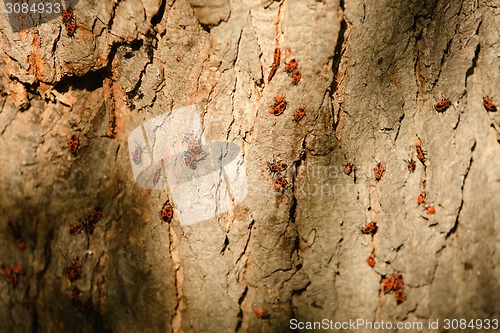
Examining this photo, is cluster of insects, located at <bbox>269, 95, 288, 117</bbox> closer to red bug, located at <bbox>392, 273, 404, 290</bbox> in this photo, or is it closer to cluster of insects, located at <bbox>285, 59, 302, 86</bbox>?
cluster of insects, located at <bbox>285, 59, 302, 86</bbox>

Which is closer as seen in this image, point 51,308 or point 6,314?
point 51,308

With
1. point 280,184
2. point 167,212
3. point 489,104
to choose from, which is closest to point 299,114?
point 280,184

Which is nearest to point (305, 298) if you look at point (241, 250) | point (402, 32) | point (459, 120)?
point (241, 250)

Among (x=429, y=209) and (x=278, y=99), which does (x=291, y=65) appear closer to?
(x=278, y=99)

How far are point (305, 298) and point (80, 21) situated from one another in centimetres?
187

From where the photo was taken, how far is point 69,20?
84.7 inches

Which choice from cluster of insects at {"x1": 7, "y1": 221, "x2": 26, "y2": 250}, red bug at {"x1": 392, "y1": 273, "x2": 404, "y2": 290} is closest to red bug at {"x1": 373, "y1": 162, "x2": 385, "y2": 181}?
red bug at {"x1": 392, "y1": 273, "x2": 404, "y2": 290}

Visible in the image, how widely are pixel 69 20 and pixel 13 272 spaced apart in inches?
64.0

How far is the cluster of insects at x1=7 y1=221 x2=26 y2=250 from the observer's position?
8.86 feet

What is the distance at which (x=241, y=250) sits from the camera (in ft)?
8.00

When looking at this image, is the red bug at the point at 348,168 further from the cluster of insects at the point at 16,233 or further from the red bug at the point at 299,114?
the cluster of insects at the point at 16,233

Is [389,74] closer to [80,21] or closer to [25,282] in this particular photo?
[80,21]

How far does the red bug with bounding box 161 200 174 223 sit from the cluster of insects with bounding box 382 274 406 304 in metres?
1.28

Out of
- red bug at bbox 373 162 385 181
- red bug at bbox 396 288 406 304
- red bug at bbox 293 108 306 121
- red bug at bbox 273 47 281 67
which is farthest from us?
red bug at bbox 396 288 406 304
